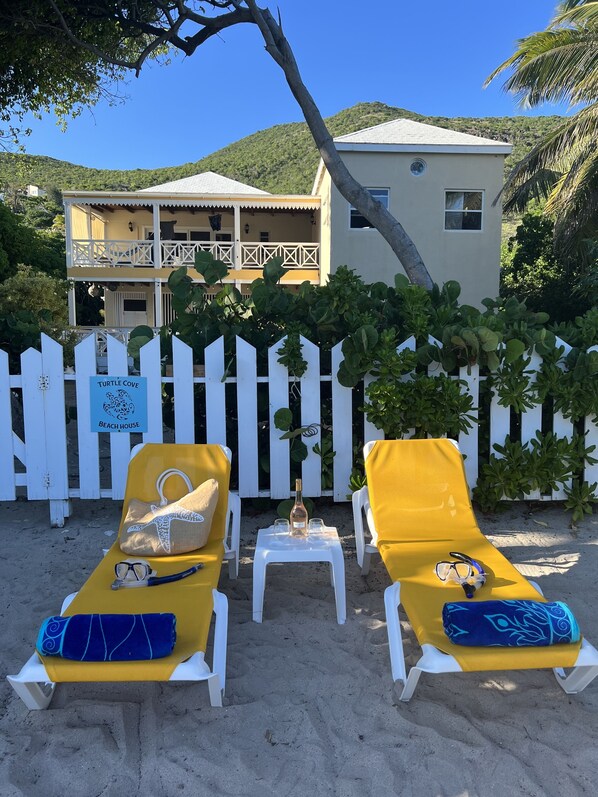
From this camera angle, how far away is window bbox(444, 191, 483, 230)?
15.9 metres

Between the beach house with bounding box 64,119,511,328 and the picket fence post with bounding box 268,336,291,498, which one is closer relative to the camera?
the picket fence post with bounding box 268,336,291,498

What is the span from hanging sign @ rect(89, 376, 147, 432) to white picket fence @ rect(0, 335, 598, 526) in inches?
2.1

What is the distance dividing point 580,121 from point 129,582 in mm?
13622

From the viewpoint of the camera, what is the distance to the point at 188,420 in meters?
4.51

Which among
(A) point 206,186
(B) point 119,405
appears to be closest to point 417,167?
(A) point 206,186

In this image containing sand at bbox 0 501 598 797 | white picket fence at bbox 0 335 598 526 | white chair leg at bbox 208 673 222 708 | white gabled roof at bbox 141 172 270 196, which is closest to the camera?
sand at bbox 0 501 598 797

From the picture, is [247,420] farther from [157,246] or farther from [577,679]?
[157,246]

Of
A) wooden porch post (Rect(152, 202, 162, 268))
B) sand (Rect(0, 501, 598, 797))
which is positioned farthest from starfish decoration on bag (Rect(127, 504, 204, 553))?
wooden porch post (Rect(152, 202, 162, 268))

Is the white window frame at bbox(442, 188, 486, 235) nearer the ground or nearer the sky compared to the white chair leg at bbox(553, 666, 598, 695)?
nearer the sky

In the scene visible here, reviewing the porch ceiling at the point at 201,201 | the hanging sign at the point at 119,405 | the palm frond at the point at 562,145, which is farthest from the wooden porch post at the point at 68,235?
the hanging sign at the point at 119,405

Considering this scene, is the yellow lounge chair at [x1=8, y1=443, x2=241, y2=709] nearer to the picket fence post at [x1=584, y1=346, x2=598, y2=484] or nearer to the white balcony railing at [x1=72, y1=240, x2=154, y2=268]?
the picket fence post at [x1=584, y1=346, x2=598, y2=484]

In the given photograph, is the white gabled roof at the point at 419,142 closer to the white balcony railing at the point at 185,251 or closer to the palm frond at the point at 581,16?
the palm frond at the point at 581,16

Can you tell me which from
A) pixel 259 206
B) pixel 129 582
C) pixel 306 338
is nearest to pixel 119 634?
pixel 129 582

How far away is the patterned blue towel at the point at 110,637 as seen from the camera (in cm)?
215
